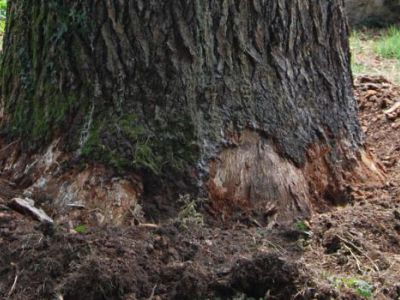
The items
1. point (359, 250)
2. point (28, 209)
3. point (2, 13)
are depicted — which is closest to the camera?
point (359, 250)

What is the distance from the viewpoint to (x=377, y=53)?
8.45 m

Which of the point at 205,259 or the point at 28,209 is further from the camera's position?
the point at 28,209

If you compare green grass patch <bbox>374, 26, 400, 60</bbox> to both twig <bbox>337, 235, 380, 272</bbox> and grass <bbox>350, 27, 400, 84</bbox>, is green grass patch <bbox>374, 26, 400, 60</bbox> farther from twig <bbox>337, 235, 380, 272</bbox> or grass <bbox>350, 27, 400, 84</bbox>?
twig <bbox>337, 235, 380, 272</bbox>

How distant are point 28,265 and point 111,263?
12.1 inches

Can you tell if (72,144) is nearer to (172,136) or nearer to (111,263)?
(172,136)

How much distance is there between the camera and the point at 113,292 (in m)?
3.26

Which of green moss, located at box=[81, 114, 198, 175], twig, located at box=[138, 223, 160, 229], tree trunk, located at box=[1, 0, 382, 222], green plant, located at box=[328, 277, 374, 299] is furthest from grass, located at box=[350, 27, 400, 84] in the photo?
green plant, located at box=[328, 277, 374, 299]

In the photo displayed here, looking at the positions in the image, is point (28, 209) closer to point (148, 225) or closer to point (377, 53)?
point (148, 225)

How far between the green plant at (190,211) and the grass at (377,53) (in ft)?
10.8

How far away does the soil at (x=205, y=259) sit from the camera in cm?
328

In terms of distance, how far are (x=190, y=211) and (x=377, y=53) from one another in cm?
495

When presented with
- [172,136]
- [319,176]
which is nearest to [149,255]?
[172,136]

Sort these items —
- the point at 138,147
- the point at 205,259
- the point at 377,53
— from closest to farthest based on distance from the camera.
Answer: the point at 205,259 < the point at 138,147 < the point at 377,53

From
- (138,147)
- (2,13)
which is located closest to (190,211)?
(138,147)
